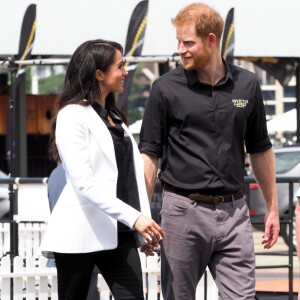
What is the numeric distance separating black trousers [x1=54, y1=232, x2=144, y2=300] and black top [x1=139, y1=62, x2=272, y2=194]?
50 cm

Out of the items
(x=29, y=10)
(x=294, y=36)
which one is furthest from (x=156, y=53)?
(x=29, y=10)

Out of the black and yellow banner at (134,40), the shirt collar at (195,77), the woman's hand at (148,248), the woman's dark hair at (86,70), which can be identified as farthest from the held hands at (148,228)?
the black and yellow banner at (134,40)

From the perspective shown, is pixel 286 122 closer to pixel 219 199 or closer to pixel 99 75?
pixel 219 199

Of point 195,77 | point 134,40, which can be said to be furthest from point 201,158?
point 134,40

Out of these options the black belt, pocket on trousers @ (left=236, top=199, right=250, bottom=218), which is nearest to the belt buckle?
the black belt

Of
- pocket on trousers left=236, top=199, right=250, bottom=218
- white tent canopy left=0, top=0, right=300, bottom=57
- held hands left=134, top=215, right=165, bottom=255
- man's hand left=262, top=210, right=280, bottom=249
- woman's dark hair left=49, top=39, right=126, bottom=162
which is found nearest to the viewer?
held hands left=134, top=215, right=165, bottom=255

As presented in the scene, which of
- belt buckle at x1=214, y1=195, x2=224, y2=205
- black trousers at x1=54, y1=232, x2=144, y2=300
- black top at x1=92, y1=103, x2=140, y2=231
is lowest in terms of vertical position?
black trousers at x1=54, y1=232, x2=144, y2=300

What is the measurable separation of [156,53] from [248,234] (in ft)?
36.5

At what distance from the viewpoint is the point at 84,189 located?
4496 mm

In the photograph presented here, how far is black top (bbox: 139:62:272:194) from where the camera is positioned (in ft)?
16.1

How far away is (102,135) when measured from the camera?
4.58 m

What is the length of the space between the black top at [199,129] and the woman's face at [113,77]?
0.27 m

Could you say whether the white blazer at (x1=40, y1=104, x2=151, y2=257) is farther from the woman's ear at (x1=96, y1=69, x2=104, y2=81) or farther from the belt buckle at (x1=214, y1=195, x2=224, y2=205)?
the belt buckle at (x1=214, y1=195, x2=224, y2=205)

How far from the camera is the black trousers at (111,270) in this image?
4.59 metres
